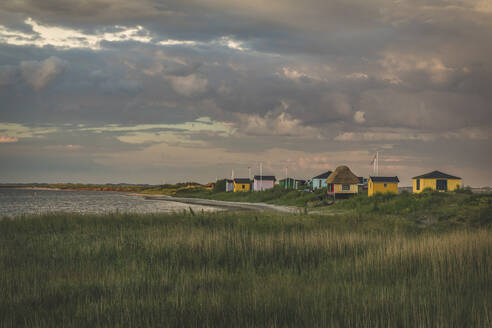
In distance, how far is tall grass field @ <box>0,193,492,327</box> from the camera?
6.54m

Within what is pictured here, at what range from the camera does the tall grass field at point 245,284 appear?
257 inches

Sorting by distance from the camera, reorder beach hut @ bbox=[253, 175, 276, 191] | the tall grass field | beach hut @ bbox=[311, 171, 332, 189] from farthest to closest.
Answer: beach hut @ bbox=[253, 175, 276, 191] < beach hut @ bbox=[311, 171, 332, 189] < the tall grass field

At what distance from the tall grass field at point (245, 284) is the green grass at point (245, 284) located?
3cm

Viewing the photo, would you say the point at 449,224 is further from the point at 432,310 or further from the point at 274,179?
the point at 274,179

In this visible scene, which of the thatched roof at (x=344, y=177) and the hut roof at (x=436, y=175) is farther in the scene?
the thatched roof at (x=344, y=177)

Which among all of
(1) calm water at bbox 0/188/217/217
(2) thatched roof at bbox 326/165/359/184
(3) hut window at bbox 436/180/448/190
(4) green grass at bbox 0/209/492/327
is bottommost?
(1) calm water at bbox 0/188/217/217

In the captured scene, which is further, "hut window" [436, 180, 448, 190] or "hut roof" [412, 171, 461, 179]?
"hut roof" [412, 171, 461, 179]

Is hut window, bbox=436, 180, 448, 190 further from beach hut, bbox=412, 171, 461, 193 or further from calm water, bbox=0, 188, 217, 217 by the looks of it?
calm water, bbox=0, 188, 217, 217

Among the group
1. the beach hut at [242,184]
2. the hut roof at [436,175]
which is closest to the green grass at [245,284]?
the hut roof at [436,175]

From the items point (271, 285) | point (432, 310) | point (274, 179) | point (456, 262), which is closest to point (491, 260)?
point (456, 262)

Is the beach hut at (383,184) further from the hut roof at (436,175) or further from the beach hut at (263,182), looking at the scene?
the beach hut at (263,182)

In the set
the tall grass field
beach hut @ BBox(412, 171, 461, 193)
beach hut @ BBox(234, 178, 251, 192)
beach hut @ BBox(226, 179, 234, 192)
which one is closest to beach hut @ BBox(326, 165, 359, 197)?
beach hut @ BBox(412, 171, 461, 193)

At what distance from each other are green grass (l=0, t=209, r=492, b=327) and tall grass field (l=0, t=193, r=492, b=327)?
30 mm

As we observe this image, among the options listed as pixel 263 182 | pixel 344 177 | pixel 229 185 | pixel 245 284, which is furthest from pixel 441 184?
pixel 229 185
